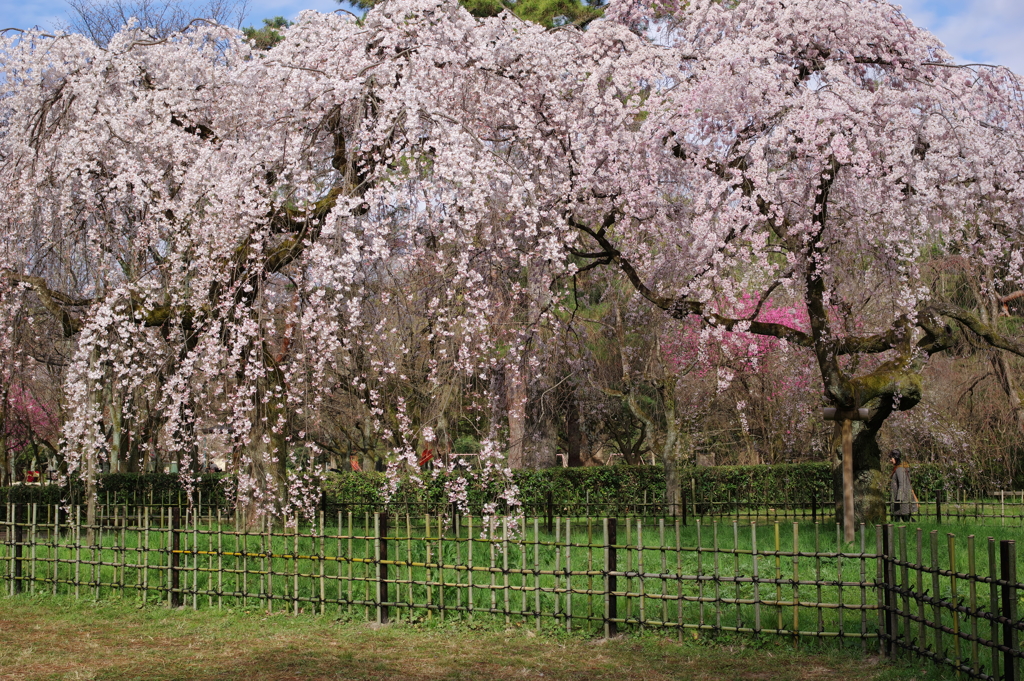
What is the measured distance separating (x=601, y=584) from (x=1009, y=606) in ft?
13.4

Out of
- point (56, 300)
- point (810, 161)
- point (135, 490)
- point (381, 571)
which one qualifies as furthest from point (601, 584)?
point (135, 490)

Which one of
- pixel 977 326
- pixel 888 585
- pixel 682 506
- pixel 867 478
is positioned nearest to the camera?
pixel 888 585

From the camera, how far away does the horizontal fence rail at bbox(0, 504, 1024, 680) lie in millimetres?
5574

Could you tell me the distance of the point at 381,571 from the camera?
748cm

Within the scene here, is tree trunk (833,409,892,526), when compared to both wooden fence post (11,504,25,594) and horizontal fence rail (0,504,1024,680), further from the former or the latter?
wooden fence post (11,504,25,594)

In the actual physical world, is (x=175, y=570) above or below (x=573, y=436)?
below

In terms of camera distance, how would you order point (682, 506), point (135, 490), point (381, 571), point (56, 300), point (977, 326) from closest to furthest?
point (381, 571) → point (56, 300) → point (977, 326) → point (682, 506) → point (135, 490)

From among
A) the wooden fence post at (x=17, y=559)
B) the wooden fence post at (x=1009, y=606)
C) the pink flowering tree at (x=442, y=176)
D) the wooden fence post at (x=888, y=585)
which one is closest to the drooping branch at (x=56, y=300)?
the pink flowering tree at (x=442, y=176)

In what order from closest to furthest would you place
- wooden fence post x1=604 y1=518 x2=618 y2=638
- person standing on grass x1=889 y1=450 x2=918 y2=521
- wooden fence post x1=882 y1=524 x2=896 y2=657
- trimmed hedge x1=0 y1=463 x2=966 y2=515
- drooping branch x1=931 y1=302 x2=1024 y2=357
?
wooden fence post x1=882 y1=524 x2=896 y2=657 → wooden fence post x1=604 y1=518 x2=618 y2=638 → drooping branch x1=931 y1=302 x2=1024 y2=357 → person standing on grass x1=889 y1=450 x2=918 y2=521 → trimmed hedge x1=0 y1=463 x2=966 y2=515

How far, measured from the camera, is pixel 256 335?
8.92m

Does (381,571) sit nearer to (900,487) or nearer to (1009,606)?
(1009,606)

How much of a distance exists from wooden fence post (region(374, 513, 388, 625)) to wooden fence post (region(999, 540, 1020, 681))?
177 inches

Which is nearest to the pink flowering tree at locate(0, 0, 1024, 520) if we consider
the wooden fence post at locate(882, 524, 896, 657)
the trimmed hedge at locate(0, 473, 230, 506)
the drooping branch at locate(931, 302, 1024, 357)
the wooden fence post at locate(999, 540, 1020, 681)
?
the drooping branch at locate(931, 302, 1024, 357)

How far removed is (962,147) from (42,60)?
10.1 m
